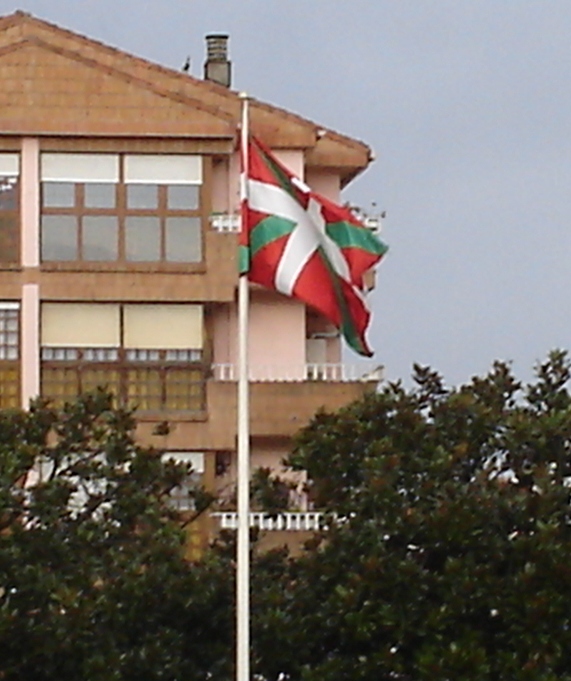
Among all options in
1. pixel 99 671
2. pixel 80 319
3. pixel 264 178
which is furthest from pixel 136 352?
pixel 264 178

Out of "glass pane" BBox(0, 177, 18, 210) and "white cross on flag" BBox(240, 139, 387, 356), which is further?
"glass pane" BBox(0, 177, 18, 210)

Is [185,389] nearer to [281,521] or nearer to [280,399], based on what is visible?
[280,399]

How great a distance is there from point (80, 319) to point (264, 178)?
18691 mm

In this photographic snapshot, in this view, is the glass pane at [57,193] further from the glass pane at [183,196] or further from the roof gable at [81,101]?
the glass pane at [183,196]

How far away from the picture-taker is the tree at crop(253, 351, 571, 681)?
30328 mm

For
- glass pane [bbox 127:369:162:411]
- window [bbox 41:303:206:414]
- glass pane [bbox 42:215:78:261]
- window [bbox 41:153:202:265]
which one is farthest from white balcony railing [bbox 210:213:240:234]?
glass pane [bbox 127:369:162:411]

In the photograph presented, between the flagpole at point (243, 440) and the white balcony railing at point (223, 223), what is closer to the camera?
the flagpole at point (243, 440)

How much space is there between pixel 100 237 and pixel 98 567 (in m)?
14.0

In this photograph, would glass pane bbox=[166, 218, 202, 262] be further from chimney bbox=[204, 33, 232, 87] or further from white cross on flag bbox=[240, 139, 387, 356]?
white cross on flag bbox=[240, 139, 387, 356]

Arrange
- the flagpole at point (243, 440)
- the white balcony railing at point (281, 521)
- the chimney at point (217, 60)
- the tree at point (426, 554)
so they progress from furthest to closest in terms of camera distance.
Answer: the chimney at point (217, 60) → the white balcony railing at point (281, 521) → the tree at point (426, 554) → the flagpole at point (243, 440)

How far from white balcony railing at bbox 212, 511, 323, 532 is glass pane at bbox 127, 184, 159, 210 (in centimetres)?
657

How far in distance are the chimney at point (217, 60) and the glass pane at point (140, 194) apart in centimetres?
519

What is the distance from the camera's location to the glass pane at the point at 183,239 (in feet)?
147

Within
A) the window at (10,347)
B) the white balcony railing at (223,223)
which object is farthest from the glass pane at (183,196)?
the window at (10,347)
